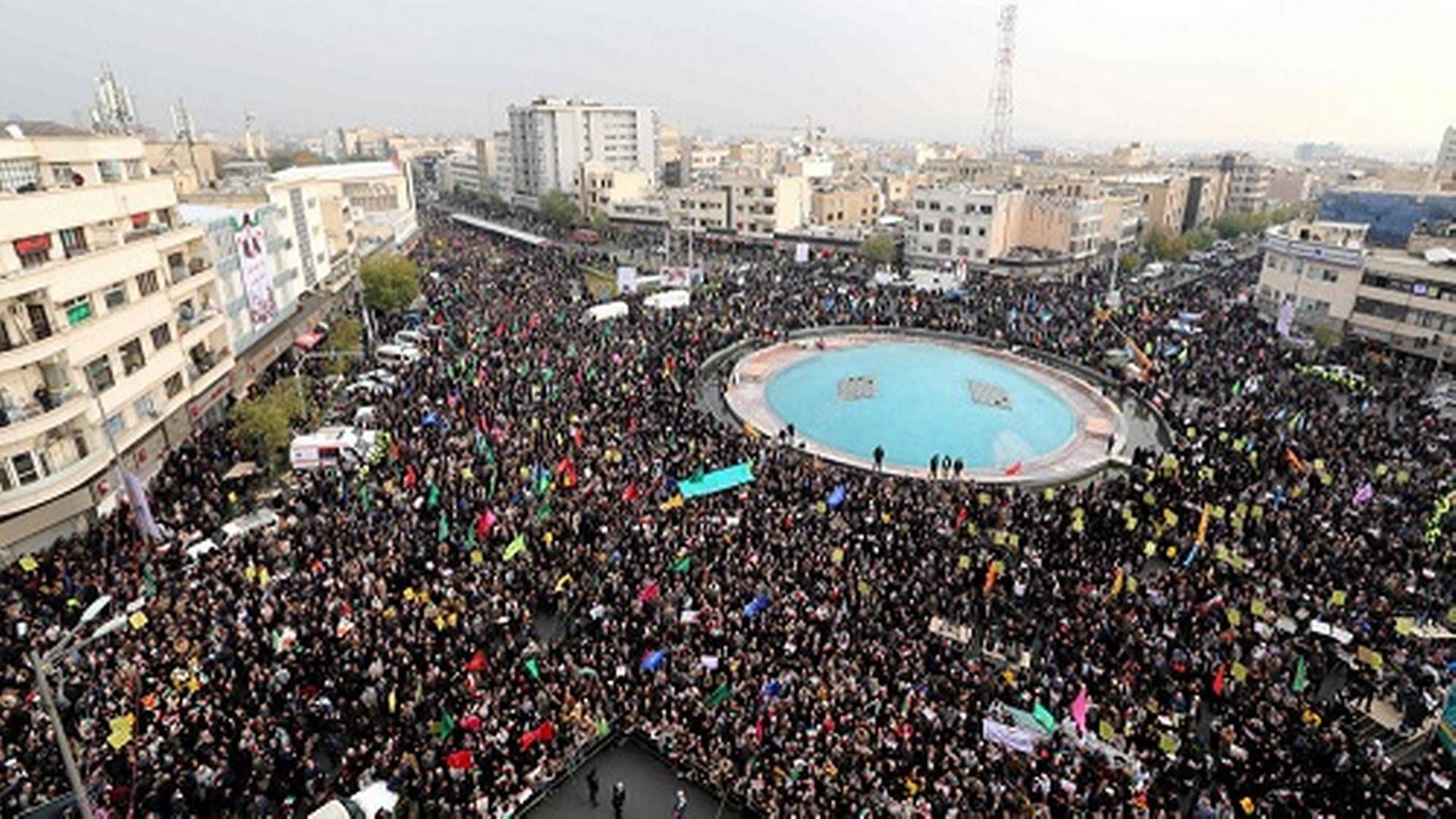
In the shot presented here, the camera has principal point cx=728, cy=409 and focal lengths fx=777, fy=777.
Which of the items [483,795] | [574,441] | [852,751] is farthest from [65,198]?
[852,751]

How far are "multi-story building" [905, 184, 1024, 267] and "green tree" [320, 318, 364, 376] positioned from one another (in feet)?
154

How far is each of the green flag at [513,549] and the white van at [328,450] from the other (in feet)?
26.8

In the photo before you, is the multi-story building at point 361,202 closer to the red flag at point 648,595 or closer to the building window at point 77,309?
the building window at point 77,309

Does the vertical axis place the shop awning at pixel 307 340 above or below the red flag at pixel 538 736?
above

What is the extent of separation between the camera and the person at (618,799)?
13406 mm

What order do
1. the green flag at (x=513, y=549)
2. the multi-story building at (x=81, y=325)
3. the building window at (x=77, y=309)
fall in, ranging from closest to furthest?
the green flag at (x=513, y=549)
the multi-story building at (x=81, y=325)
the building window at (x=77, y=309)

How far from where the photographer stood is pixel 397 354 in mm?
36656

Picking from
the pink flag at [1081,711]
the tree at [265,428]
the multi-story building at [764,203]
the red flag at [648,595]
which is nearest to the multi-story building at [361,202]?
the tree at [265,428]

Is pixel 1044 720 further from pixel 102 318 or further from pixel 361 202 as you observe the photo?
pixel 361 202

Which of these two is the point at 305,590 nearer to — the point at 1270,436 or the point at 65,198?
the point at 65,198

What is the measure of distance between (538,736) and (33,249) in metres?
19.6

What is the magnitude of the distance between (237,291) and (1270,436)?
4131 cm

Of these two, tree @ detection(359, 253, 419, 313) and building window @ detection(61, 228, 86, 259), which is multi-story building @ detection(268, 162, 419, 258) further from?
building window @ detection(61, 228, 86, 259)

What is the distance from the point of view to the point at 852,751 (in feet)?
45.4
